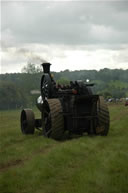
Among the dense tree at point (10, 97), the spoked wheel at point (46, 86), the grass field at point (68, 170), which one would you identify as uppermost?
the spoked wheel at point (46, 86)

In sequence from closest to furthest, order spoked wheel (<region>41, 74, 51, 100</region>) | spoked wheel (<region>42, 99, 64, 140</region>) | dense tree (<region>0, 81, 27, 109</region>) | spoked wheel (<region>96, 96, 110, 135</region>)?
spoked wheel (<region>42, 99, 64, 140</region>) < spoked wheel (<region>96, 96, 110, 135</region>) < spoked wheel (<region>41, 74, 51, 100</region>) < dense tree (<region>0, 81, 27, 109</region>)

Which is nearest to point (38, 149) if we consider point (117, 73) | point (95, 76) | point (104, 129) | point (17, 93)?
point (104, 129)

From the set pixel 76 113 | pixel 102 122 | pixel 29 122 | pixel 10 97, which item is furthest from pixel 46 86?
pixel 10 97

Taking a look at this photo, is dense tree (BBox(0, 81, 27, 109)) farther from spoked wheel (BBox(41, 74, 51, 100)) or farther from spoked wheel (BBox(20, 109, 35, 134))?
spoked wheel (BBox(20, 109, 35, 134))

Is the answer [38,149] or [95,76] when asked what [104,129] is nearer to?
[38,149]

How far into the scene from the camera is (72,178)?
20.9ft

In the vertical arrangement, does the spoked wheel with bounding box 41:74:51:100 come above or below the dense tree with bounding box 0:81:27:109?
above

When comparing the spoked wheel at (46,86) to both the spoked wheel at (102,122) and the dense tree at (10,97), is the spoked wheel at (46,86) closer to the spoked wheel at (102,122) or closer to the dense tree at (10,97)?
the spoked wheel at (102,122)

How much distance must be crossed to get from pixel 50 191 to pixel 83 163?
197 centimetres

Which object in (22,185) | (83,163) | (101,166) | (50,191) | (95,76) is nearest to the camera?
(50,191)

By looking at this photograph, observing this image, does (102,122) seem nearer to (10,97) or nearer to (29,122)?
(29,122)

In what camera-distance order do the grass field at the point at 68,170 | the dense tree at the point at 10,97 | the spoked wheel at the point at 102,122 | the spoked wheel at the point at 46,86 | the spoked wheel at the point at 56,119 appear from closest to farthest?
1. the grass field at the point at 68,170
2. the spoked wheel at the point at 56,119
3. the spoked wheel at the point at 102,122
4. the spoked wheel at the point at 46,86
5. the dense tree at the point at 10,97

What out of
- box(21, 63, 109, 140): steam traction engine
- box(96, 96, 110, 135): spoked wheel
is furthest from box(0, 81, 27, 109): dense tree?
box(96, 96, 110, 135): spoked wheel

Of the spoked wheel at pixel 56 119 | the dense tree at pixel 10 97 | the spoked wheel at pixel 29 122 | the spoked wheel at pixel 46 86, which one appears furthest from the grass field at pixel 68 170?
the dense tree at pixel 10 97
